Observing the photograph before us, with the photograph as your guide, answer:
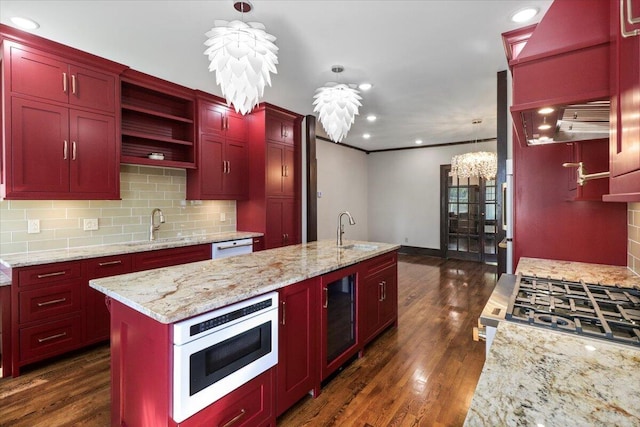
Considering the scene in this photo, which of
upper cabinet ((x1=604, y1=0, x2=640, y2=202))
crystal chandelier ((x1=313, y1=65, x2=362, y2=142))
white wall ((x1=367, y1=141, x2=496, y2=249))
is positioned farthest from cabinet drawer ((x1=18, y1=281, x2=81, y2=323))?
white wall ((x1=367, y1=141, x2=496, y2=249))

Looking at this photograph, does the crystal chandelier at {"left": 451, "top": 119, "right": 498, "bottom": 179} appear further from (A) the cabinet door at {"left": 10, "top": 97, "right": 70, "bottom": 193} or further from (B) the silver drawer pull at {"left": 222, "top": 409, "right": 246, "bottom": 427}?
(A) the cabinet door at {"left": 10, "top": 97, "right": 70, "bottom": 193}

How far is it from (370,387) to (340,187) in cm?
508

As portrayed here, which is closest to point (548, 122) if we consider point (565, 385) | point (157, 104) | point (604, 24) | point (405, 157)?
point (604, 24)

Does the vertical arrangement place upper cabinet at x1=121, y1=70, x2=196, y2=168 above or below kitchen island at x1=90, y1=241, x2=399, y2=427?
above

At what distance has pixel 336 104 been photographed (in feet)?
9.61

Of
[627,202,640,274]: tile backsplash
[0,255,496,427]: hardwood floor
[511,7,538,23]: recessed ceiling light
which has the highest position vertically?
[511,7,538,23]: recessed ceiling light

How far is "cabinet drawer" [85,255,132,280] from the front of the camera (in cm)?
274

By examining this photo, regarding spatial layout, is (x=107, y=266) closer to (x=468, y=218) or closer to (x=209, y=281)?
(x=209, y=281)

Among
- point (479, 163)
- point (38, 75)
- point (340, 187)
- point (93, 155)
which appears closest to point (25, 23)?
point (38, 75)

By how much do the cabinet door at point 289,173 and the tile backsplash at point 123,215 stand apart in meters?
0.85

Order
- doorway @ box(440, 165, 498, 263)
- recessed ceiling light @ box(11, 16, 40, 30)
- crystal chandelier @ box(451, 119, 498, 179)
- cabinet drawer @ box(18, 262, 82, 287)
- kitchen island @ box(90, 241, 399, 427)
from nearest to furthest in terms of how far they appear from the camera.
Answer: kitchen island @ box(90, 241, 399, 427) → recessed ceiling light @ box(11, 16, 40, 30) → cabinet drawer @ box(18, 262, 82, 287) → crystal chandelier @ box(451, 119, 498, 179) → doorway @ box(440, 165, 498, 263)

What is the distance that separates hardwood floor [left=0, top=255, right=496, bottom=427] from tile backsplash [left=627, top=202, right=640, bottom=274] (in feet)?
4.22

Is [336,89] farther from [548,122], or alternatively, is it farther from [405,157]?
[405,157]

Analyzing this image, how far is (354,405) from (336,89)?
8.51 feet
